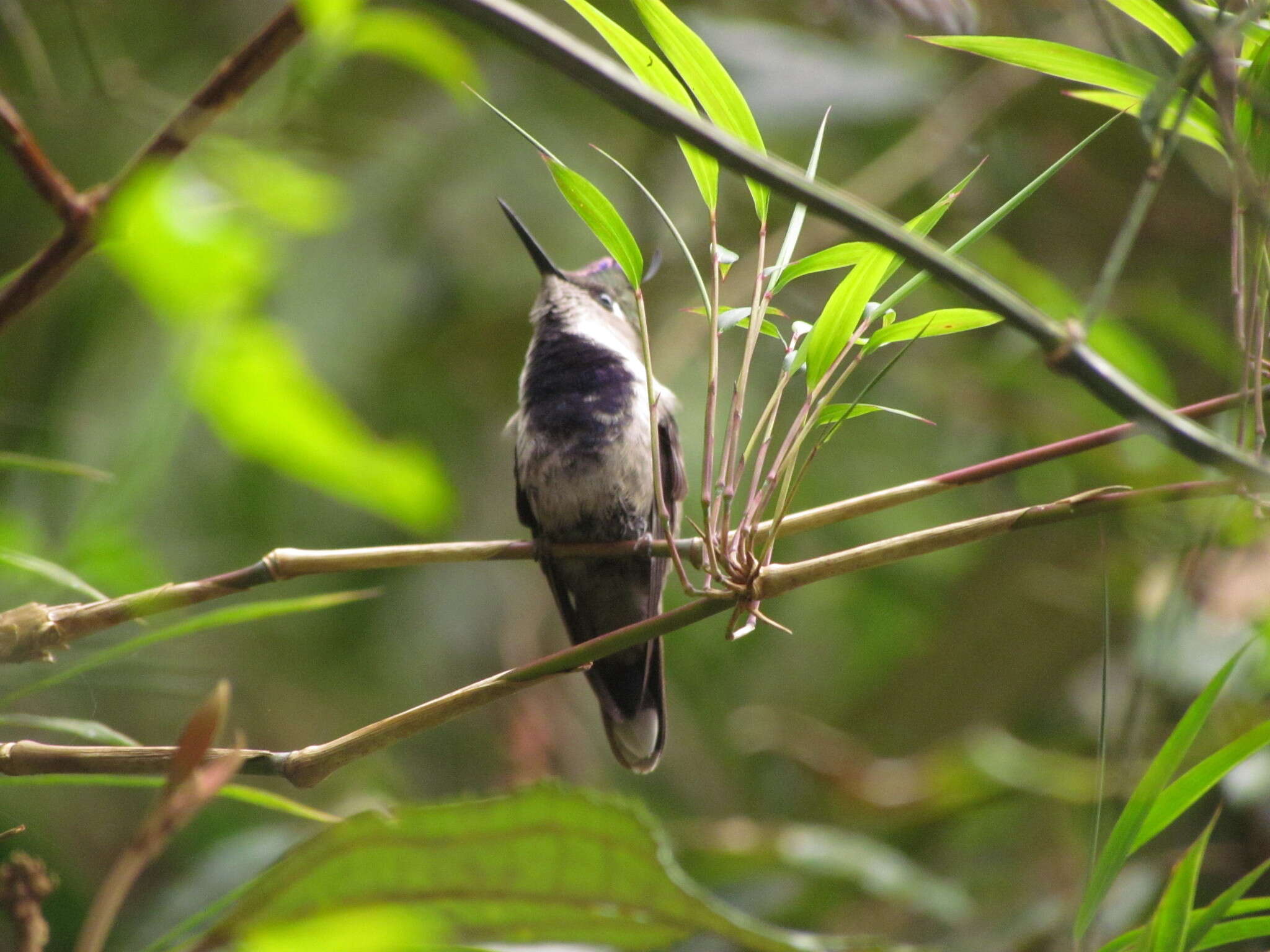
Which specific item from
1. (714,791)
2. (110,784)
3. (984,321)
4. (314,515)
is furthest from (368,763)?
(984,321)

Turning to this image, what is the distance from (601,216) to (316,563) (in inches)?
21.1

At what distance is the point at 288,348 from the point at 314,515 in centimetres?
373

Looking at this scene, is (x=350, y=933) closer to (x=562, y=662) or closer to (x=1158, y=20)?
(x=562, y=662)

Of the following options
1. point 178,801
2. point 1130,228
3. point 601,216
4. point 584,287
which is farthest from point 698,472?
point 178,801

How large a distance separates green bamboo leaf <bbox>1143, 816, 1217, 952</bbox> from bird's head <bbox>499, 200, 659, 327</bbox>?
6.49 feet

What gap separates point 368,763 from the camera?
4.31m

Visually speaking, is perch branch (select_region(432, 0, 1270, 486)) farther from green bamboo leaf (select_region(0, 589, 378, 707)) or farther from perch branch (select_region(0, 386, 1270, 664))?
green bamboo leaf (select_region(0, 589, 378, 707))

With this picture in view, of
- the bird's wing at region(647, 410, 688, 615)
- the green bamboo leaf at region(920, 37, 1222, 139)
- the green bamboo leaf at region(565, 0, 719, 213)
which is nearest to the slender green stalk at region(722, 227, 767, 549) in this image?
the green bamboo leaf at region(565, 0, 719, 213)

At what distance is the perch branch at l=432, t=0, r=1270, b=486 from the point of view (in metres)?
0.77

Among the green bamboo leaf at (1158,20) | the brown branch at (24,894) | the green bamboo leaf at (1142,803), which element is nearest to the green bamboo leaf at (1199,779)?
the green bamboo leaf at (1142,803)

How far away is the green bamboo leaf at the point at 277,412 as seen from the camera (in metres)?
0.88

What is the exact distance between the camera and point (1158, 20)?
132 cm

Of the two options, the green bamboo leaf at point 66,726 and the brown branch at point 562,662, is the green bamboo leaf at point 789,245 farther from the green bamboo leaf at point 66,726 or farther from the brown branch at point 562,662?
the green bamboo leaf at point 66,726

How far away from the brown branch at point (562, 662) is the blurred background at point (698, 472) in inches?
71.8
